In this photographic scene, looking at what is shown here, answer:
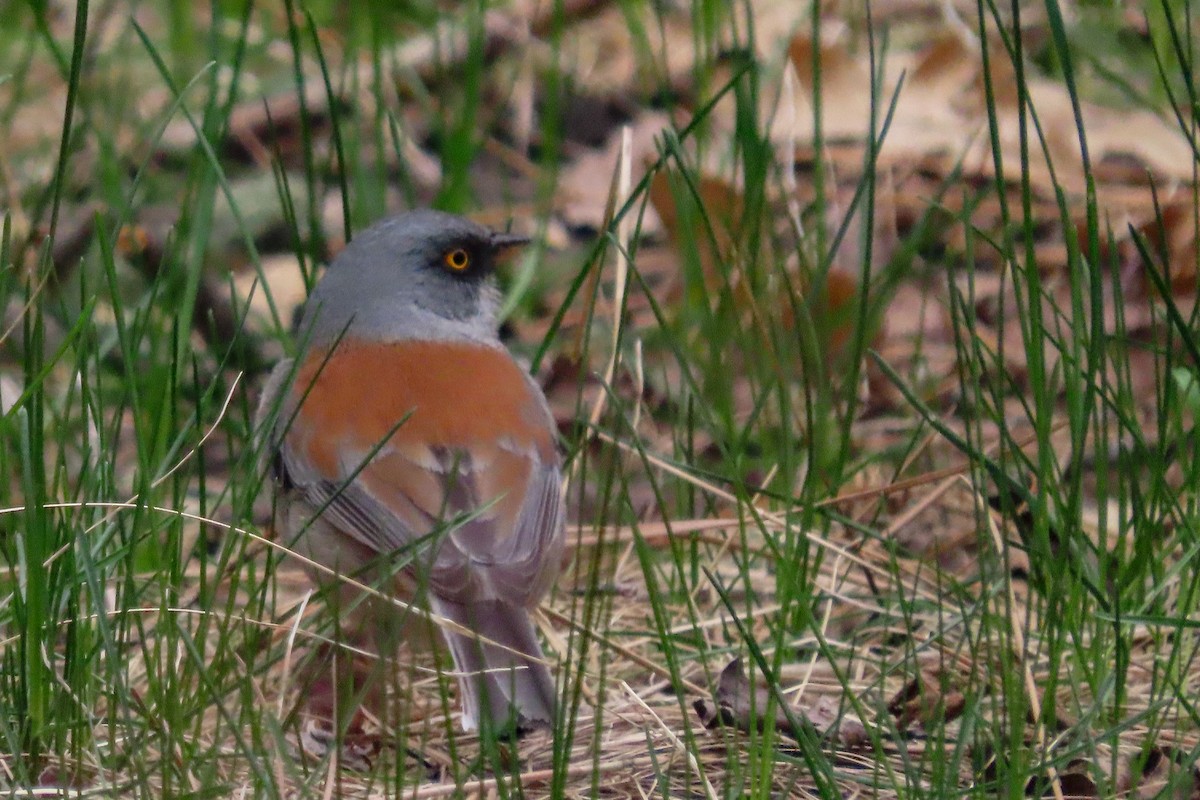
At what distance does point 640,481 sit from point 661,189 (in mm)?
1594

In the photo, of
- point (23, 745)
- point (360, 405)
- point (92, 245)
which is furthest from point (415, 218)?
point (23, 745)

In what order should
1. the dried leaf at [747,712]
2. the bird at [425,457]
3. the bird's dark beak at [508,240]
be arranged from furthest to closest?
the bird's dark beak at [508,240], the bird at [425,457], the dried leaf at [747,712]

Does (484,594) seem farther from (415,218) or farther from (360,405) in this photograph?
(415,218)

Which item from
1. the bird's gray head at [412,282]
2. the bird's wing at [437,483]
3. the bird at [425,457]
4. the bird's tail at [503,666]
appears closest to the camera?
the bird's tail at [503,666]

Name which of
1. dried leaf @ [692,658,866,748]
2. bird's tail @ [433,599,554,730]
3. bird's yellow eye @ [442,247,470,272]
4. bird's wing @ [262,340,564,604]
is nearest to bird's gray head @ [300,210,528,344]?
bird's yellow eye @ [442,247,470,272]

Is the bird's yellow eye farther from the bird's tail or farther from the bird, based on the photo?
the bird's tail

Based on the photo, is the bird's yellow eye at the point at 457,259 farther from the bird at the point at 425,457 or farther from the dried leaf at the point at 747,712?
the dried leaf at the point at 747,712

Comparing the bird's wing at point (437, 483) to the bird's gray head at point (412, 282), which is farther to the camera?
the bird's gray head at point (412, 282)

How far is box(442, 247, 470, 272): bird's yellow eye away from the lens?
5.29 meters

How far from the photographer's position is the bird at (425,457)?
12.0 feet

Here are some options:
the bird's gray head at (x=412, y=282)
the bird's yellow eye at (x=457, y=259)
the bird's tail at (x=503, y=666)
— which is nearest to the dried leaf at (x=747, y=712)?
the bird's tail at (x=503, y=666)

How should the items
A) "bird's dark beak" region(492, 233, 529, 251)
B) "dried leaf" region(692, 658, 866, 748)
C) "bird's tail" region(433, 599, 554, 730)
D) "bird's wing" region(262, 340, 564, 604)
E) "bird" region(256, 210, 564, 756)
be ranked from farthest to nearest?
"bird's dark beak" region(492, 233, 529, 251)
"bird's wing" region(262, 340, 564, 604)
"bird" region(256, 210, 564, 756)
"bird's tail" region(433, 599, 554, 730)
"dried leaf" region(692, 658, 866, 748)

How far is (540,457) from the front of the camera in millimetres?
4469

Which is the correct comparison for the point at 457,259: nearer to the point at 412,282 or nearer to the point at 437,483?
the point at 412,282
